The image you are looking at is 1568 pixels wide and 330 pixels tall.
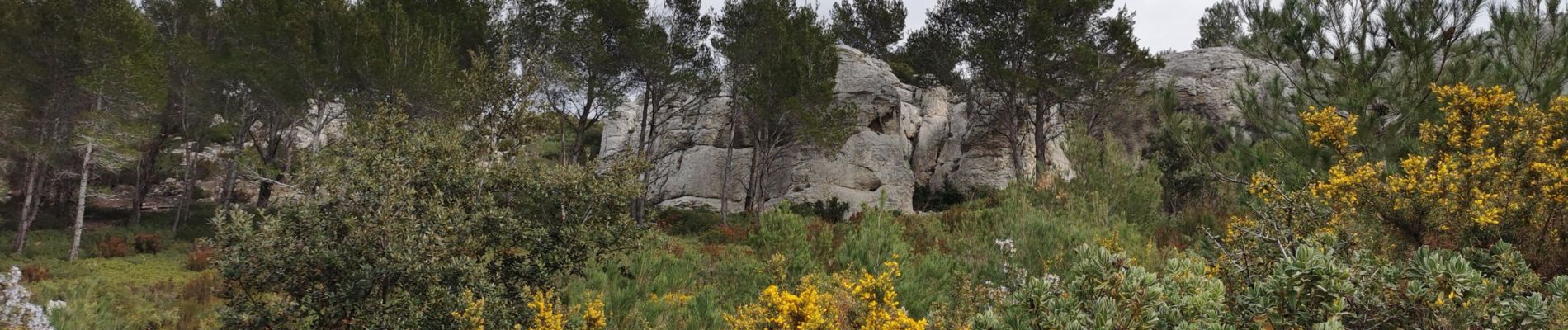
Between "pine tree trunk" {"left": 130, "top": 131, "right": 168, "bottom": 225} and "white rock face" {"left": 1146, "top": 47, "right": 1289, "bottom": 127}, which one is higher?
"white rock face" {"left": 1146, "top": 47, "right": 1289, "bottom": 127}

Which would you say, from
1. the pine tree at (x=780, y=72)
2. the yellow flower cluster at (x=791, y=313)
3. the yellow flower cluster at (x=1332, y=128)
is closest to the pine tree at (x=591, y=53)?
the pine tree at (x=780, y=72)

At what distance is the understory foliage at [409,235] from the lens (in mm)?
5988

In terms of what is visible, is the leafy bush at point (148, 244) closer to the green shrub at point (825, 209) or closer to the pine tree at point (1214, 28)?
the green shrub at point (825, 209)

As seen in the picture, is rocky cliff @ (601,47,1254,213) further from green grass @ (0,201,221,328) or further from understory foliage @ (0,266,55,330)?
understory foliage @ (0,266,55,330)

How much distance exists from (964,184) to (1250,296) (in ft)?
87.4

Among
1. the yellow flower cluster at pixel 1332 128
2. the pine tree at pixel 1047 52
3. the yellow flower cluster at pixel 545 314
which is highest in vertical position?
the pine tree at pixel 1047 52

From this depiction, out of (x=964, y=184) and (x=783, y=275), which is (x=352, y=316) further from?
(x=964, y=184)

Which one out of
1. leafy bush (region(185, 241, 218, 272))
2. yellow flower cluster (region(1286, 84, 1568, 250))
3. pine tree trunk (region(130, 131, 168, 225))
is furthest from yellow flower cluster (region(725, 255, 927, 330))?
pine tree trunk (region(130, 131, 168, 225))

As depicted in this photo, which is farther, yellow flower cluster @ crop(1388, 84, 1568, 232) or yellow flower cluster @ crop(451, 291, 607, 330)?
yellow flower cluster @ crop(1388, 84, 1568, 232)

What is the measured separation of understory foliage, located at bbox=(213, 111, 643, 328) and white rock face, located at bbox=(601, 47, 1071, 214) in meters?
19.0

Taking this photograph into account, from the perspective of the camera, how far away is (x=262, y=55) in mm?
20406

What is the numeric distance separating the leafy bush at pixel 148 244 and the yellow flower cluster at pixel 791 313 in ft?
68.2

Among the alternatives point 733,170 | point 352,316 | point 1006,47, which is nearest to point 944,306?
point 352,316

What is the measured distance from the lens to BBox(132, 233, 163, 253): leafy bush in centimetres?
1806
